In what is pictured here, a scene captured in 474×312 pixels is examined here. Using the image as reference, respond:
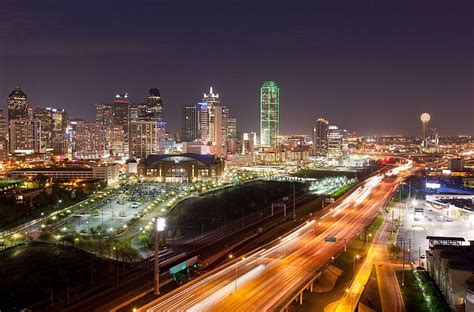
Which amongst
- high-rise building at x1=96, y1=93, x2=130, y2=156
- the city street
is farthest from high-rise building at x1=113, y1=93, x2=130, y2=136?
the city street

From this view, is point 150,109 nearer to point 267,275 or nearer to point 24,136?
point 24,136

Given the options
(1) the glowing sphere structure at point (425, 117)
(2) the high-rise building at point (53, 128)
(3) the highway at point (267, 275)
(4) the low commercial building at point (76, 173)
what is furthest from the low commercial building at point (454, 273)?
(2) the high-rise building at point (53, 128)

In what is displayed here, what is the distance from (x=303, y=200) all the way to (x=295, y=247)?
17.6 metres

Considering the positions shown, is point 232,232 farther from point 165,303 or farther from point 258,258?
point 165,303

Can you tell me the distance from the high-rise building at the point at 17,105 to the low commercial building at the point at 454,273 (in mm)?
93409

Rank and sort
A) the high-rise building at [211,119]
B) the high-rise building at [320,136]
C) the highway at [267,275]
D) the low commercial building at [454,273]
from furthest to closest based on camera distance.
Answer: the high-rise building at [320,136], the high-rise building at [211,119], the low commercial building at [454,273], the highway at [267,275]

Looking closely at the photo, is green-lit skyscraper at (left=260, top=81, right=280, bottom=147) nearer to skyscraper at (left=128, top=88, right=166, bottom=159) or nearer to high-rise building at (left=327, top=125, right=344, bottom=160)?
high-rise building at (left=327, top=125, right=344, bottom=160)

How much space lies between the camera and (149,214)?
28547mm

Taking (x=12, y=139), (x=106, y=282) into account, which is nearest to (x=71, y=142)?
(x=12, y=139)

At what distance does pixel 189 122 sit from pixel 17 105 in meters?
42.2

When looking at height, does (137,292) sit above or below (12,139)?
below

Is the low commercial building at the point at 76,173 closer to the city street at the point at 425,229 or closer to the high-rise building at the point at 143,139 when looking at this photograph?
the city street at the point at 425,229

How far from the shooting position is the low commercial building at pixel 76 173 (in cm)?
4753

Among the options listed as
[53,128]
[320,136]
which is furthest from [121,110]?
[320,136]
